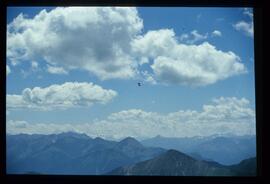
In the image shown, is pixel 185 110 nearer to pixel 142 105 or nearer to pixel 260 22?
pixel 142 105

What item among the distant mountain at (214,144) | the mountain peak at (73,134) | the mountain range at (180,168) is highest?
the mountain peak at (73,134)

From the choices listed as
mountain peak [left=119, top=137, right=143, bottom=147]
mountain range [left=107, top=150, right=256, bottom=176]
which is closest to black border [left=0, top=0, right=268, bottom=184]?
mountain range [left=107, top=150, right=256, bottom=176]

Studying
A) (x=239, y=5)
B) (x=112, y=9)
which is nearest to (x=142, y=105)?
(x=112, y=9)

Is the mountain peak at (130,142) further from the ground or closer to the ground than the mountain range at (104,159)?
further from the ground

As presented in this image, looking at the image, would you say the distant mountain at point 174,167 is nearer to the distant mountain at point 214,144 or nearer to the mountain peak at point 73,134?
the distant mountain at point 214,144

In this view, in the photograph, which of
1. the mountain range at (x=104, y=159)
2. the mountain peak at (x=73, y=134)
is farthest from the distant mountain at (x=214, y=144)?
the mountain peak at (x=73, y=134)

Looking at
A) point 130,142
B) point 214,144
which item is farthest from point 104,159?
point 214,144

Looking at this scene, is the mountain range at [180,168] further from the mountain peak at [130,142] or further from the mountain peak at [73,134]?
the mountain peak at [73,134]

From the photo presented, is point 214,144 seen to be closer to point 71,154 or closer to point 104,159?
point 104,159
